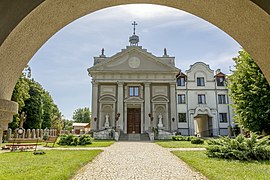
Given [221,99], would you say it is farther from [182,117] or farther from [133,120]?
[133,120]

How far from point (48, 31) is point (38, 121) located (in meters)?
36.8

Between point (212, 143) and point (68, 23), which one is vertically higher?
point (68, 23)

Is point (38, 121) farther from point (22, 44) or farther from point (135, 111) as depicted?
point (22, 44)

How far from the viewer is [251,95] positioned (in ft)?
43.7

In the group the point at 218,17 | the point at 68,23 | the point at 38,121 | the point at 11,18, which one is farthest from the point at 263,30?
the point at 38,121

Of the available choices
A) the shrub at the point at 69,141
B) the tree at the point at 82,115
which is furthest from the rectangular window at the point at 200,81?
the tree at the point at 82,115

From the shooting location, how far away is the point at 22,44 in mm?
1999

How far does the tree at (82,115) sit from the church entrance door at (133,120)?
5763cm

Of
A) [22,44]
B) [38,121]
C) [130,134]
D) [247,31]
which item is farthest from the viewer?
[38,121]

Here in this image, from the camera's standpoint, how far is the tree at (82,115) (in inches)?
3403

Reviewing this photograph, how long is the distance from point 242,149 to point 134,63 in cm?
2360

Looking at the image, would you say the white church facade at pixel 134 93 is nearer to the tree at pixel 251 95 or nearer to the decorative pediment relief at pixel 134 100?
the decorative pediment relief at pixel 134 100

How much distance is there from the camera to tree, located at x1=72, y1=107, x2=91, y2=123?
86.4m

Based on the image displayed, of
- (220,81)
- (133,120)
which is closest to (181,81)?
(220,81)
